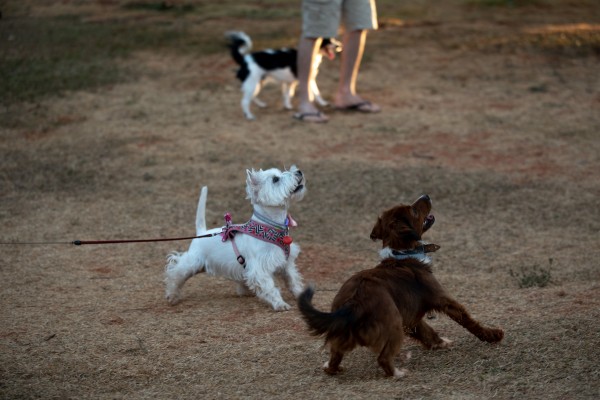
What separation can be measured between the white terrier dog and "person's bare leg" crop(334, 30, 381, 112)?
453 centimetres

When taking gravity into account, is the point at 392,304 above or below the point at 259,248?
above

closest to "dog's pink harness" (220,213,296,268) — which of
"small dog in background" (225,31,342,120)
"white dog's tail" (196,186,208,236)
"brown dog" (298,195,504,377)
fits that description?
"white dog's tail" (196,186,208,236)

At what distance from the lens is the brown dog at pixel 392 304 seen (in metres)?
3.77

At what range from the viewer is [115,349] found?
446 cm

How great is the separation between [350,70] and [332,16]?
770mm

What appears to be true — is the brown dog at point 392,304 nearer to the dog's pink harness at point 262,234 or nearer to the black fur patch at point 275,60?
the dog's pink harness at point 262,234

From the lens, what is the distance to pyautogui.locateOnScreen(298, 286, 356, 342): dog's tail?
3.72 meters

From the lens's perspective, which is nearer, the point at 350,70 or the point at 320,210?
the point at 320,210

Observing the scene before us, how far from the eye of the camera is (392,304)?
153 inches

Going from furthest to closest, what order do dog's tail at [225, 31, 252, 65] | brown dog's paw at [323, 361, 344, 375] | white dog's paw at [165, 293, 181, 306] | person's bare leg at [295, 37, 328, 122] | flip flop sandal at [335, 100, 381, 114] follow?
dog's tail at [225, 31, 252, 65] → flip flop sandal at [335, 100, 381, 114] → person's bare leg at [295, 37, 328, 122] → white dog's paw at [165, 293, 181, 306] → brown dog's paw at [323, 361, 344, 375]

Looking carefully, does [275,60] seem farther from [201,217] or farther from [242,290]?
[242,290]

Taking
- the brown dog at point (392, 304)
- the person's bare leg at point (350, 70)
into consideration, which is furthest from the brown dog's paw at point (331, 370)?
the person's bare leg at point (350, 70)

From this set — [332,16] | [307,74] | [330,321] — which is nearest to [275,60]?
[307,74]

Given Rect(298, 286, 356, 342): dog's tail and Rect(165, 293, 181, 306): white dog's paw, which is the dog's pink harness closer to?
Rect(165, 293, 181, 306): white dog's paw
